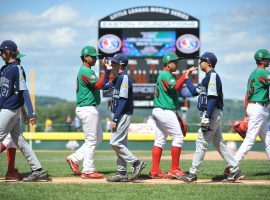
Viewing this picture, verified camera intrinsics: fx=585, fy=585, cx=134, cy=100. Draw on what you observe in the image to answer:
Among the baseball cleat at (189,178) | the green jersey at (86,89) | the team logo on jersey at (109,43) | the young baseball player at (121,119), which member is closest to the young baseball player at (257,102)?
the baseball cleat at (189,178)

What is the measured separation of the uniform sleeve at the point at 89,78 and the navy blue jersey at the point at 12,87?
1.23 meters

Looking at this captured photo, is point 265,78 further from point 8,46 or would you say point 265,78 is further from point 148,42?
point 148,42

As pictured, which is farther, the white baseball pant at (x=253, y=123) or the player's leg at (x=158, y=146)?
the white baseball pant at (x=253, y=123)

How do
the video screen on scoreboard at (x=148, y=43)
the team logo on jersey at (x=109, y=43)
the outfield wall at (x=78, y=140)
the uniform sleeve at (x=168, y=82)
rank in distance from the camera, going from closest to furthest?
1. the uniform sleeve at (x=168, y=82)
2. the outfield wall at (x=78, y=140)
3. the team logo on jersey at (x=109, y=43)
4. the video screen on scoreboard at (x=148, y=43)

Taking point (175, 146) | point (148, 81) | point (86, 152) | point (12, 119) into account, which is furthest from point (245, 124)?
point (148, 81)

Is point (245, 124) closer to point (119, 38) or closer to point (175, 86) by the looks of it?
point (175, 86)

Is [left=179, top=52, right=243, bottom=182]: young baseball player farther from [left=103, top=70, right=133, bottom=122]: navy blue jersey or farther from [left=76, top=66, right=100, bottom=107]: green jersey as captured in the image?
[left=76, top=66, right=100, bottom=107]: green jersey

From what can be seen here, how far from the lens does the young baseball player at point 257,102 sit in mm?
10750

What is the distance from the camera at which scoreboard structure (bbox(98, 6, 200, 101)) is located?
2817 centimetres

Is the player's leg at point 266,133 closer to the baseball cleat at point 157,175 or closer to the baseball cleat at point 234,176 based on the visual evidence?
the baseball cleat at point 234,176

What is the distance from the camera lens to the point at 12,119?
31.6 feet

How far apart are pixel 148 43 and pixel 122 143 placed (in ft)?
61.8

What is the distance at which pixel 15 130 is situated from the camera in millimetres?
9852

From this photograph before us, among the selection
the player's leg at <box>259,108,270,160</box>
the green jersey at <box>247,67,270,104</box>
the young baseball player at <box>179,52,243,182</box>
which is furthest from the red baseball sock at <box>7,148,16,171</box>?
the player's leg at <box>259,108,270,160</box>
